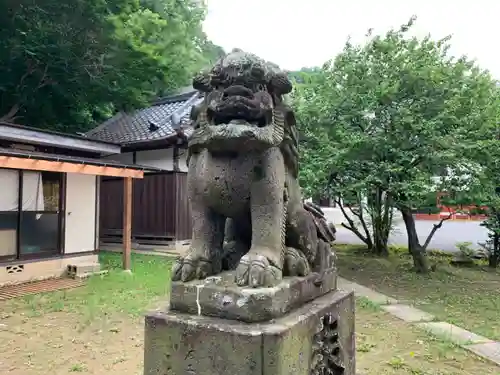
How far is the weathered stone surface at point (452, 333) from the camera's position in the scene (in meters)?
4.84

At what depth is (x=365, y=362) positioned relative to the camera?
13.8 feet

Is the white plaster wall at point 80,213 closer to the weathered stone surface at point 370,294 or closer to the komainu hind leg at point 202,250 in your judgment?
the weathered stone surface at point 370,294

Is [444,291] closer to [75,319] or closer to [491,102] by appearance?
[491,102]

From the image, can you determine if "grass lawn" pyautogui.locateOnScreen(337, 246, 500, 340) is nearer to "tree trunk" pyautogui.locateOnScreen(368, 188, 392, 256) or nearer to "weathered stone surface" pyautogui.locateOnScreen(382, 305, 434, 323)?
"weathered stone surface" pyautogui.locateOnScreen(382, 305, 434, 323)

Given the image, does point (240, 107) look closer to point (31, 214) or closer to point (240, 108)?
point (240, 108)

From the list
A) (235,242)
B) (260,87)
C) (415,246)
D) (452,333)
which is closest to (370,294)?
(452,333)

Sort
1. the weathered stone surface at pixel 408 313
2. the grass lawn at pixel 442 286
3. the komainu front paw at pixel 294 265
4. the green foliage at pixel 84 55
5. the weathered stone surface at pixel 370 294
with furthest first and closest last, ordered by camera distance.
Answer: the green foliage at pixel 84 55
the weathered stone surface at pixel 370 294
the grass lawn at pixel 442 286
the weathered stone surface at pixel 408 313
the komainu front paw at pixel 294 265

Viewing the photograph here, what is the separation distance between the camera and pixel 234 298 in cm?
207

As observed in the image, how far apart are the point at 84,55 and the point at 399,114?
7021 millimetres

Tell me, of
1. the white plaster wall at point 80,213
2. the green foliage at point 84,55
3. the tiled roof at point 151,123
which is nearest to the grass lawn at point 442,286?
the white plaster wall at point 80,213

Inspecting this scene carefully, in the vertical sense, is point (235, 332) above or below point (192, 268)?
below

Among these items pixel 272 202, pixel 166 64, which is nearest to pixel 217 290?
pixel 272 202

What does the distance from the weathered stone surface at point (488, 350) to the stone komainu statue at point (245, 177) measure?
2907 mm

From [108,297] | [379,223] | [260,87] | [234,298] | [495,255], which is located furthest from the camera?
[379,223]
